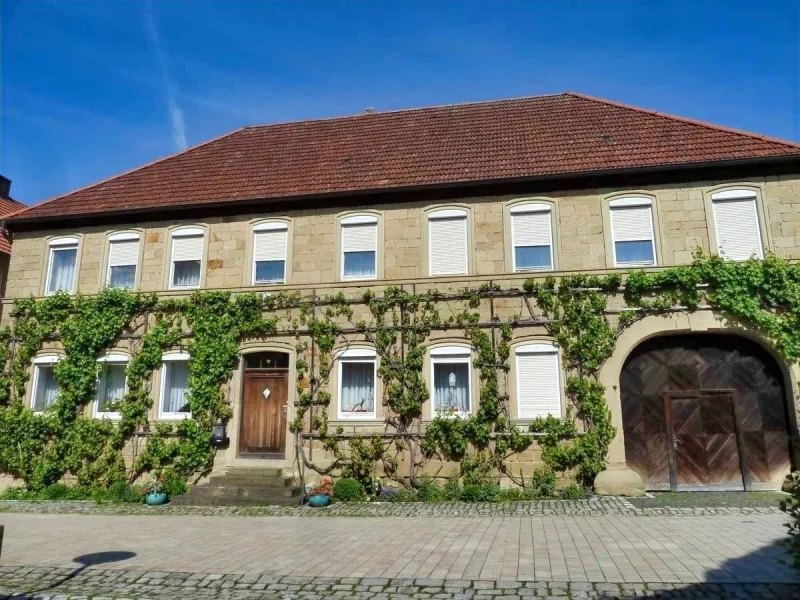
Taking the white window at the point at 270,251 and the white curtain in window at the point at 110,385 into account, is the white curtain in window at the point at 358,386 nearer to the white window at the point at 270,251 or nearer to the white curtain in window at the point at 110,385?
the white window at the point at 270,251

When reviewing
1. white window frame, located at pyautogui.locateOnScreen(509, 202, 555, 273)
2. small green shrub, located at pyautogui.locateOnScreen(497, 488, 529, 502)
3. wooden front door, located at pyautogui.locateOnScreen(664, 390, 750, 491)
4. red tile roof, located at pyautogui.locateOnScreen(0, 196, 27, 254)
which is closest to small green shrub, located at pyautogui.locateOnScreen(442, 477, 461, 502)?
small green shrub, located at pyautogui.locateOnScreen(497, 488, 529, 502)

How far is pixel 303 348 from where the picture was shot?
13.0 metres

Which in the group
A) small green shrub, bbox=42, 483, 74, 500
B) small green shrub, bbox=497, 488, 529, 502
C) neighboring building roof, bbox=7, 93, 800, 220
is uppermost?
neighboring building roof, bbox=7, 93, 800, 220

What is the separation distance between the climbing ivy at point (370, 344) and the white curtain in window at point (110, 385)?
232 millimetres

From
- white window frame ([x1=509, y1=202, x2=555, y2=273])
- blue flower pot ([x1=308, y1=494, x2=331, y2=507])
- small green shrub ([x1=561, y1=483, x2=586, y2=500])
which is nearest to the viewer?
small green shrub ([x1=561, y1=483, x2=586, y2=500])

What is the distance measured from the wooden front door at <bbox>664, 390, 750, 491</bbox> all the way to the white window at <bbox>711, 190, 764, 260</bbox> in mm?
3051

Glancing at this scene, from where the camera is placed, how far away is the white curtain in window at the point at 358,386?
12867mm

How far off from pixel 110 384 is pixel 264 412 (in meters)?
4.19

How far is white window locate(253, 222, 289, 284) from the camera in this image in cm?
1388

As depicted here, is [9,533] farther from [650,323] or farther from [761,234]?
[761,234]

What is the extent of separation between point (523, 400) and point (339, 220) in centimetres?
611

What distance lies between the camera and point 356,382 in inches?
513

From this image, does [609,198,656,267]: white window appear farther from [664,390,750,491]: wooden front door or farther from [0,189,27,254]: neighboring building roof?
[0,189,27,254]: neighboring building roof

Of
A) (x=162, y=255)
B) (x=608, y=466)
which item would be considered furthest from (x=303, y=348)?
(x=608, y=466)
